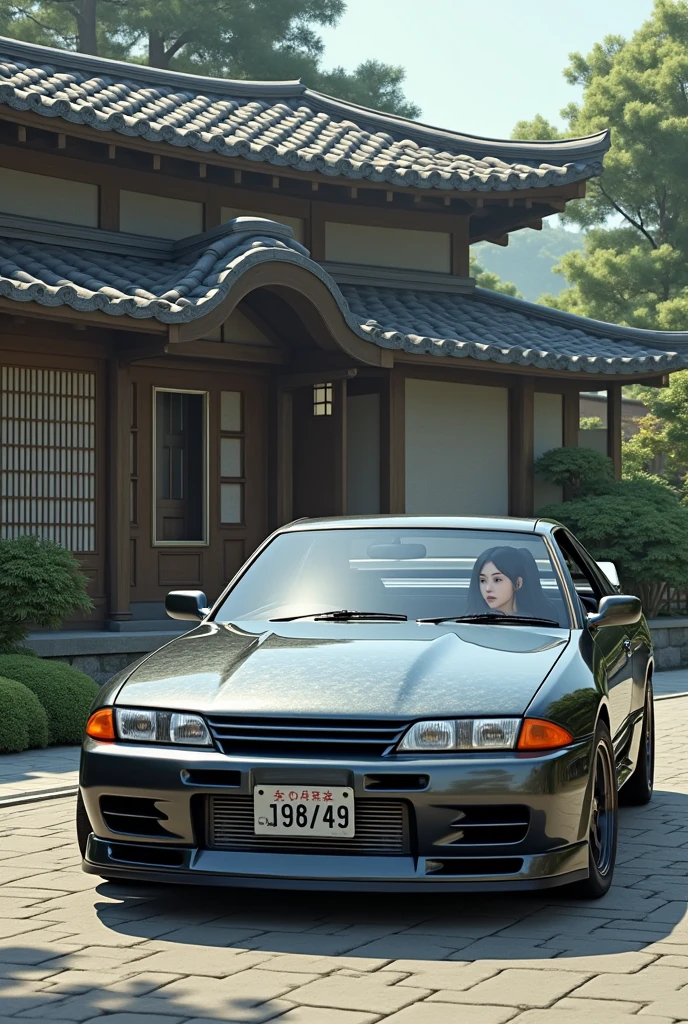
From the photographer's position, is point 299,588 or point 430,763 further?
point 299,588

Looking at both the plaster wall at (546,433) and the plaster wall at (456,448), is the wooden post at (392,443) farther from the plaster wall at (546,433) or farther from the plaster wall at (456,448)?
the plaster wall at (546,433)

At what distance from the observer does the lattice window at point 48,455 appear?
13.8 metres

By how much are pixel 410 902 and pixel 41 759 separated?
15.7 ft

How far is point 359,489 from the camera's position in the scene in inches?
674

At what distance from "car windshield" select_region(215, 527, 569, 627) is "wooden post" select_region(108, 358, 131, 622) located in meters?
7.34

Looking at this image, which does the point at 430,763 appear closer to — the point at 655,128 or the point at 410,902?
the point at 410,902

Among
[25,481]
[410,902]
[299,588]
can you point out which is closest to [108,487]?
[25,481]

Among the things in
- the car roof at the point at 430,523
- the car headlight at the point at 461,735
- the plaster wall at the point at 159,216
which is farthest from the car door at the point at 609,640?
the plaster wall at the point at 159,216

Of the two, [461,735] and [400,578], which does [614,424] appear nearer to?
[400,578]

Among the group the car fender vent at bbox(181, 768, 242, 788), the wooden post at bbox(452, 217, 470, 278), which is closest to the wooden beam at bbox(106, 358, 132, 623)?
the wooden post at bbox(452, 217, 470, 278)

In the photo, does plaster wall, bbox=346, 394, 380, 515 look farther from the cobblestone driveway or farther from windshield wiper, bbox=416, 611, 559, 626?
the cobblestone driveway

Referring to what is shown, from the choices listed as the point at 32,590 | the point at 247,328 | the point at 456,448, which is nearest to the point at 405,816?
the point at 32,590

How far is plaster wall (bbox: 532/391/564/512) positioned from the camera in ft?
60.8

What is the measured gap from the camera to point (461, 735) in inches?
203
